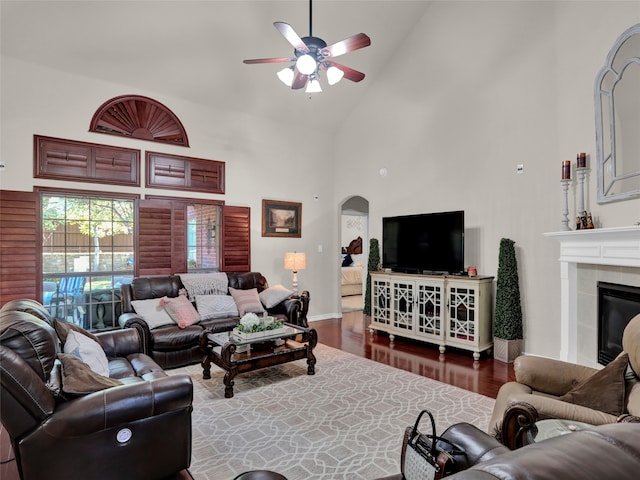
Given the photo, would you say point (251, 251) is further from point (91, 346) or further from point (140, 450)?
point (140, 450)

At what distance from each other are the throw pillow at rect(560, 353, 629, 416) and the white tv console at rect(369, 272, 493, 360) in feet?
8.50

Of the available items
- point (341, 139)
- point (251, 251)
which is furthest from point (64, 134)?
point (341, 139)

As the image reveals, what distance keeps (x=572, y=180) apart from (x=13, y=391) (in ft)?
16.1

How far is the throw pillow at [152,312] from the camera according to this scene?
417 cm

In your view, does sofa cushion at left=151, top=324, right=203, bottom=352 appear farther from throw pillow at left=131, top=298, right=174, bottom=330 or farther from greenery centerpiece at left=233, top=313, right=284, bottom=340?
greenery centerpiece at left=233, top=313, right=284, bottom=340

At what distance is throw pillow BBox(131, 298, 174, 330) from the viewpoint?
4172mm

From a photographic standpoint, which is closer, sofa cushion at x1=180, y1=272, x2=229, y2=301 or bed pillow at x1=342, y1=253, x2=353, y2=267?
sofa cushion at x1=180, y1=272, x2=229, y2=301

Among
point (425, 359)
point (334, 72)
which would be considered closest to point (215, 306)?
point (425, 359)

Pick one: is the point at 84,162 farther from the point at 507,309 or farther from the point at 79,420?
the point at 507,309

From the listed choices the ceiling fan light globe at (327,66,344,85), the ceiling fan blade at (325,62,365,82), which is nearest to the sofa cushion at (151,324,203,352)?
the ceiling fan light globe at (327,66,344,85)

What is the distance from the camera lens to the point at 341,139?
22.9 ft

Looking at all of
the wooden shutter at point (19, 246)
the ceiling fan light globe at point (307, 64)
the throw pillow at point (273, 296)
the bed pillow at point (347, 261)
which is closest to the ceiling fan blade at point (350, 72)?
the ceiling fan light globe at point (307, 64)

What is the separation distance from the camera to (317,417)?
2.91m

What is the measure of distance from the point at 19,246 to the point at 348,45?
431cm
